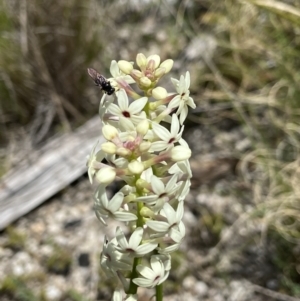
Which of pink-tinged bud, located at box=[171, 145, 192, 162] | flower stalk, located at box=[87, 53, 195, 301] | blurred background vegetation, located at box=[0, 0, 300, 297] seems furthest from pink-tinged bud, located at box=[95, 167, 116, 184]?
blurred background vegetation, located at box=[0, 0, 300, 297]

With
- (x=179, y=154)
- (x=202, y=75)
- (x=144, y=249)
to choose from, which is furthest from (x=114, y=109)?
(x=202, y=75)

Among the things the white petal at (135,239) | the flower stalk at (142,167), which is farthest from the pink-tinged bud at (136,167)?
the white petal at (135,239)

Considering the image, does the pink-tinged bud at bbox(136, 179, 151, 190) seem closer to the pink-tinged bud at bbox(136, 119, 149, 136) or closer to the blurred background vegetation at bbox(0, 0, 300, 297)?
the pink-tinged bud at bbox(136, 119, 149, 136)

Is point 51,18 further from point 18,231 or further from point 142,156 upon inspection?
point 142,156

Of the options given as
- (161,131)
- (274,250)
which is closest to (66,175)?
(274,250)

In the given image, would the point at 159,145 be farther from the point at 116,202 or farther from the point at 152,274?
the point at 152,274

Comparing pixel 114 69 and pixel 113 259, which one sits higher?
pixel 114 69

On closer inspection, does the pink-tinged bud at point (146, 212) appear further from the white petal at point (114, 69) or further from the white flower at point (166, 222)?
the white petal at point (114, 69)
